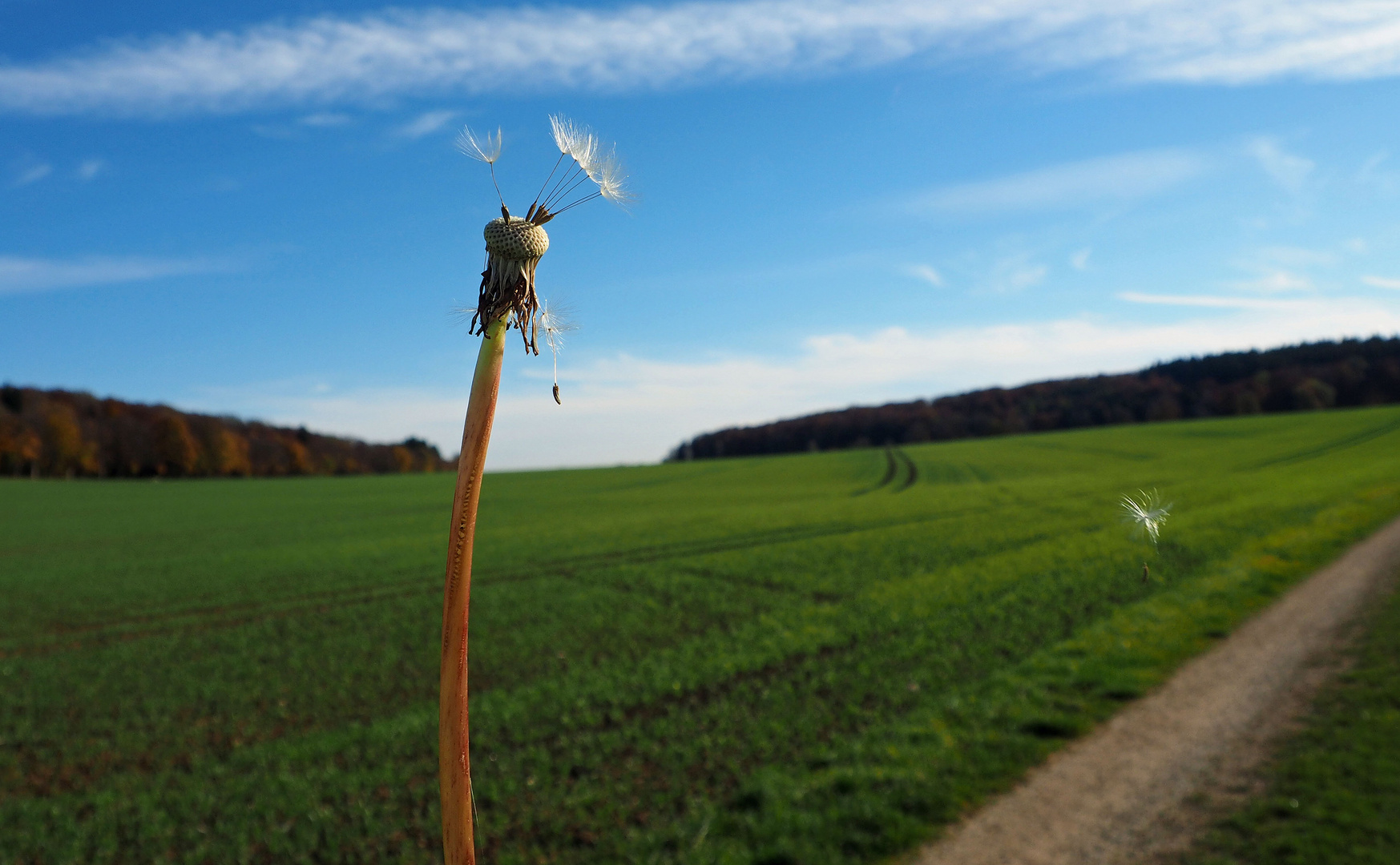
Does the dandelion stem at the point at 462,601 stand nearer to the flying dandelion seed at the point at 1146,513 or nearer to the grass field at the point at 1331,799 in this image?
the flying dandelion seed at the point at 1146,513

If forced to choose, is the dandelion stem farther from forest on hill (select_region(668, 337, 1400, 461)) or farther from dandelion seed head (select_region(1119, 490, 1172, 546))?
forest on hill (select_region(668, 337, 1400, 461))

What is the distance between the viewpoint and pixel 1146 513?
81cm

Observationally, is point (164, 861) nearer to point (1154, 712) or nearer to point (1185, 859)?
point (1185, 859)

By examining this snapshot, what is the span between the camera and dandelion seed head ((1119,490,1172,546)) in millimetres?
774

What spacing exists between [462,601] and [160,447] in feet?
376

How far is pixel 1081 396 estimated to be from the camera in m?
3.77

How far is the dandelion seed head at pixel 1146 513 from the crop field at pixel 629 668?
28mm

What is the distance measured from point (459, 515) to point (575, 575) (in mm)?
32548

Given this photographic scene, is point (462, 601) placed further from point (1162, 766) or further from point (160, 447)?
point (160, 447)

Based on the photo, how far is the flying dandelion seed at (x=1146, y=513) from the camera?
0.77 meters

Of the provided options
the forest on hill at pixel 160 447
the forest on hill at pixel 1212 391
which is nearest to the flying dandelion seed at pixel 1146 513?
the forest on hill at pixel 1212 391

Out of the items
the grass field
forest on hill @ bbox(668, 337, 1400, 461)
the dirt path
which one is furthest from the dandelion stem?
the grass field

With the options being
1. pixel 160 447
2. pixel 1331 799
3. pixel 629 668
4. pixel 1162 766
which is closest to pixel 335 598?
pixel 629 668

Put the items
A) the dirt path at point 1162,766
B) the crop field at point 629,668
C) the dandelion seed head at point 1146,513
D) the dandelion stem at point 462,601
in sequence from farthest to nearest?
the crop field at point 629,668, the dirt path at point 1162,766, the dandelion seed head at point 1146,513, the dandelion stem at point 462,601
